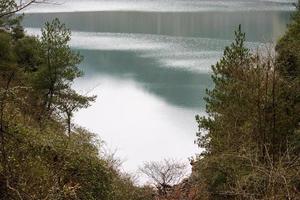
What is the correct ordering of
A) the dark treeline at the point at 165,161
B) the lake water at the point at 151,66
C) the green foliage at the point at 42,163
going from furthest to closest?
the lake water at the point at 151,66 < the dark treeline at the point at 165,161 < the green foliage at the point at 42,163

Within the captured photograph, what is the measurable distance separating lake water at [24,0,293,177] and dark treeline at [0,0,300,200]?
1956 mm

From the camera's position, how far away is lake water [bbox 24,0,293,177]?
36156 mm

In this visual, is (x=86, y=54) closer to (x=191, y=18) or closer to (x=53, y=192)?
(x=191, y=18)

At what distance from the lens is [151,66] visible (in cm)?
5772

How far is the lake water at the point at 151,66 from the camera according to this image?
1423 inches

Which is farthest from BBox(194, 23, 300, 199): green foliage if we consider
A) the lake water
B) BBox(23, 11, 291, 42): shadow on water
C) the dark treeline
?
BBox(23, 11, 291, 42): shadow on water

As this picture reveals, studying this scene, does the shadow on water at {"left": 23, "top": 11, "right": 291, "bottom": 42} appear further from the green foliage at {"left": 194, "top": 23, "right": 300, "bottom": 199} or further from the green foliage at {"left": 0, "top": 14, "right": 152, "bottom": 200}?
the green foliage at {"left": 0, "top": 14, "right": 152, "bottom": 200}

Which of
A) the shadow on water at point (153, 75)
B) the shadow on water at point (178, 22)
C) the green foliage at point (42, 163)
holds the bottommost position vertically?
the shadow on water at point (153, 75)

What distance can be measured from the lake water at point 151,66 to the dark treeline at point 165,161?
1.96 metres

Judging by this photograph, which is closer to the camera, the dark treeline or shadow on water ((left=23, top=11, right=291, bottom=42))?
the dark treeline

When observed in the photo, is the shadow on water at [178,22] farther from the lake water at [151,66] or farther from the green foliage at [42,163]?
the green foliage at [42,163]

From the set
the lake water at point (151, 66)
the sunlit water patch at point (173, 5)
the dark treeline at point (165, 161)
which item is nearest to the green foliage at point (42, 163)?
the dark treeline at point (165, 161)

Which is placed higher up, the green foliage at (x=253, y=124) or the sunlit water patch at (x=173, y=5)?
the sunlit water patch at (x=173, y=5)

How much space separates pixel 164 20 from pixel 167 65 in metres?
42.4
